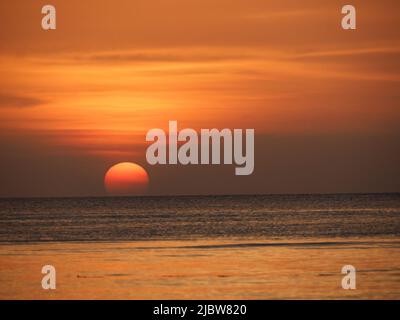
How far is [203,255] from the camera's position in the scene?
37156 millimetres

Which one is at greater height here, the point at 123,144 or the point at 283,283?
the point at 123,144

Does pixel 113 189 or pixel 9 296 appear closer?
pixel 9 296

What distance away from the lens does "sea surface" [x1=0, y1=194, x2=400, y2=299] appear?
2508 cm

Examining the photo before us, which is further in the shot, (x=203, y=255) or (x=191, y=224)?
(x=191, y=224)

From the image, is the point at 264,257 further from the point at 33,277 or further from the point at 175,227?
the point at 175,227

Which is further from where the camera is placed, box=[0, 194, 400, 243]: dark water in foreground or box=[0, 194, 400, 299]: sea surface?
box=[0, 194, 400, 243]: dark water in foreground

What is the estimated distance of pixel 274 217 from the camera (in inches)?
2872

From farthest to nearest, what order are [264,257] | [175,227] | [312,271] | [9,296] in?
[175,227]
[264,257]
[312,271]
[9,296]

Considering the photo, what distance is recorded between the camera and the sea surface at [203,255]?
82.3 feet

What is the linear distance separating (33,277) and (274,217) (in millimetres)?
47159

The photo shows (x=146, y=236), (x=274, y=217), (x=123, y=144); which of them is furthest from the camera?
(x=274, y=217)
